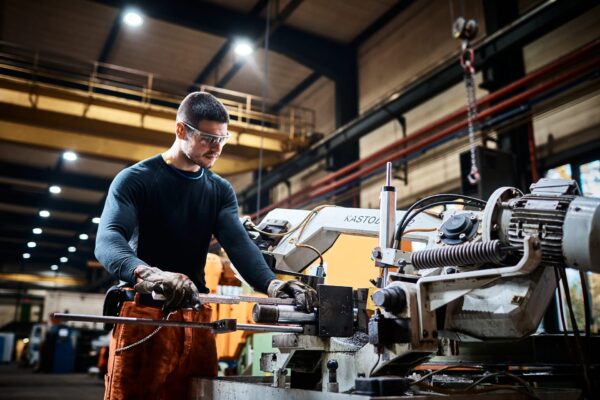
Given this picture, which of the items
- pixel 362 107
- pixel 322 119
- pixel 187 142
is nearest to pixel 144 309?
pixel 187 142

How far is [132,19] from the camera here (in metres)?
6.52

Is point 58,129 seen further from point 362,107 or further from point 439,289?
point 439,289

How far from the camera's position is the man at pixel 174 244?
1.48 m

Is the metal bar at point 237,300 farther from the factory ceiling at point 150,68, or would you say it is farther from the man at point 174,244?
the factory ceiling at point 150,68

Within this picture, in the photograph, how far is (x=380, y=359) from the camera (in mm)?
1159

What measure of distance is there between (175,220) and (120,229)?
0.22m

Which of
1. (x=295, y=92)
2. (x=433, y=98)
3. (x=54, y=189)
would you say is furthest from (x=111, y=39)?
(x=433, y=98)

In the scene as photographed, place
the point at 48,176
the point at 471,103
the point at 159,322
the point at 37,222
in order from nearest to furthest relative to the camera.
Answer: the point at 159,322, the point at 471,103, the point at 48,176, the point at 37,222

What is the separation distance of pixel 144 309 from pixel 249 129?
17.5 ft

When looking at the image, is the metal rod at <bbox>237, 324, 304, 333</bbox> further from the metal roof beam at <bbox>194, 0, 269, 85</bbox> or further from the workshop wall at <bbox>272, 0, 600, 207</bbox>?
the metal roof beam at <bbox>194, 0, 269, 85</bbox>

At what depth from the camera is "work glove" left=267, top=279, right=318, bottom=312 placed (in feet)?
4.53

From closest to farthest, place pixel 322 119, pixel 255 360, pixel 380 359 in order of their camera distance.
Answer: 1. pixel 380 359
2. pixel 255 360
3. pixel 322 119

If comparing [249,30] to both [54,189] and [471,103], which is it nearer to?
[471,103]

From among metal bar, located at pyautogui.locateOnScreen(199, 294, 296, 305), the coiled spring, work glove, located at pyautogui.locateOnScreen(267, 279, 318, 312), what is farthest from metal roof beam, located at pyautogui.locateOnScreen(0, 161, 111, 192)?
the coiled spring
